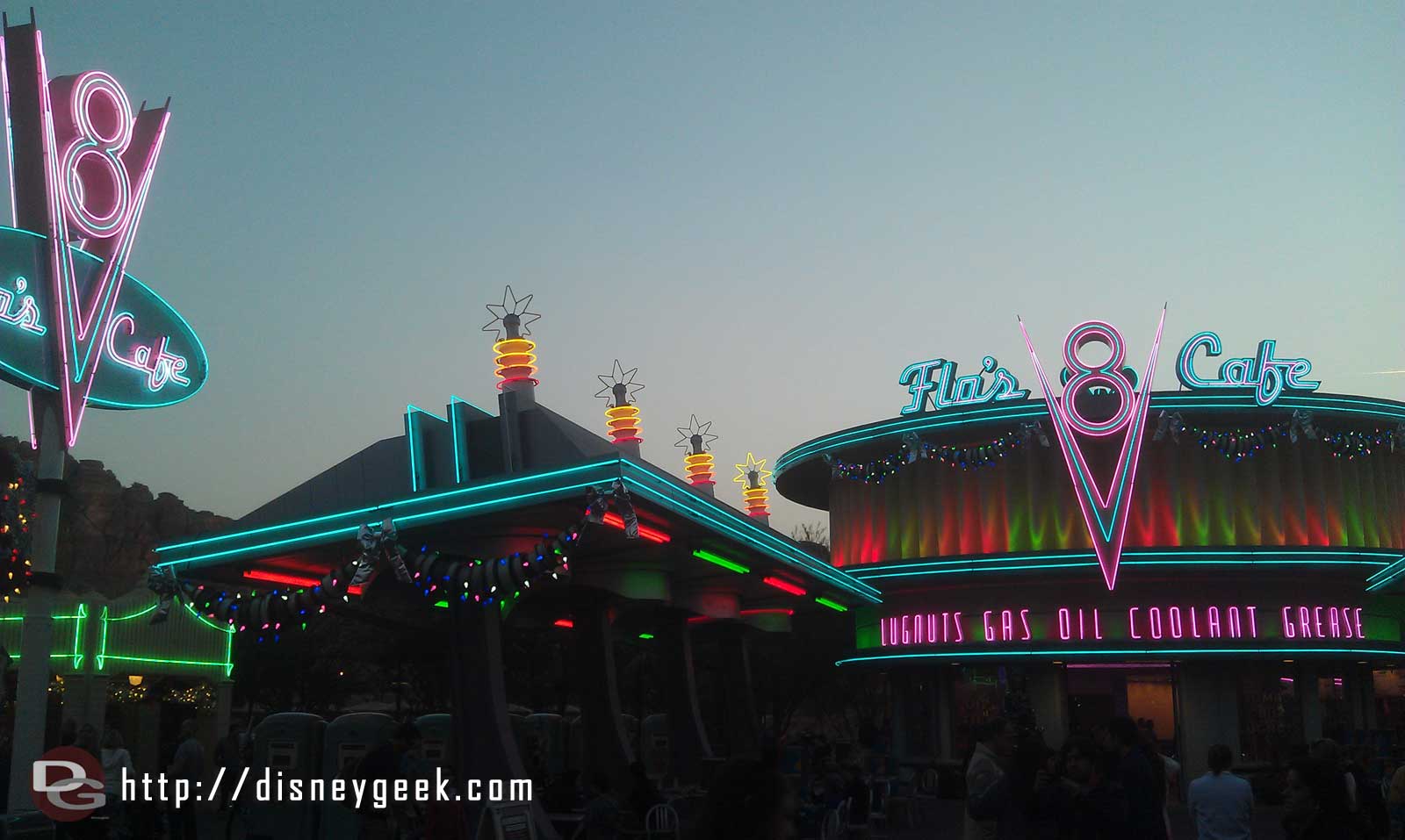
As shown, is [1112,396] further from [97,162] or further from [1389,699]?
[97,162]

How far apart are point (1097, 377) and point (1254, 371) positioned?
3573mm

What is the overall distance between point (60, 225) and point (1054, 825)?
11.5 m

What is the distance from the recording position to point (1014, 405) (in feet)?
100

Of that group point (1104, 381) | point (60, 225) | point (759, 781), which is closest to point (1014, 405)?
point (1104, 381)

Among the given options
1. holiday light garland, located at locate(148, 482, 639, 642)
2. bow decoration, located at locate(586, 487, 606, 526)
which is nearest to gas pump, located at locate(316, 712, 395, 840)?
holiday light garland, located at locate(148, 482, 639, 642)

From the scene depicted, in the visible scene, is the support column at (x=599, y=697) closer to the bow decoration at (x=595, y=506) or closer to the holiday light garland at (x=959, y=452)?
the bow decoration at (x=595, y=506)

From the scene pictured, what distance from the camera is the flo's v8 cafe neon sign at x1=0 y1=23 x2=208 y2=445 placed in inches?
532

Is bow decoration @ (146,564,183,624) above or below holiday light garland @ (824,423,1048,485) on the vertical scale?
below

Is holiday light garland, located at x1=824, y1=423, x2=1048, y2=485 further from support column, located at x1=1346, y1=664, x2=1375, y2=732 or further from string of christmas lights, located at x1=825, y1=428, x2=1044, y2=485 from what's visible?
support column, located at x1=1346, y1=664, x2=1375, y2=732

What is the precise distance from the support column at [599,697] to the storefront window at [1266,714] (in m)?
15.0

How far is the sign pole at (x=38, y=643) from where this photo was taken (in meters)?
12.3

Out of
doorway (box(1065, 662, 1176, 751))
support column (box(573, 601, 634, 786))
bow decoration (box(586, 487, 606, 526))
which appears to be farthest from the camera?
doorway (box(1065, 662, 1176, 751))

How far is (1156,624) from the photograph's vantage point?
29.0 metres

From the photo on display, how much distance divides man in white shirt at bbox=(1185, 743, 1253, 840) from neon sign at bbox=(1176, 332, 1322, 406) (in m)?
20.9
